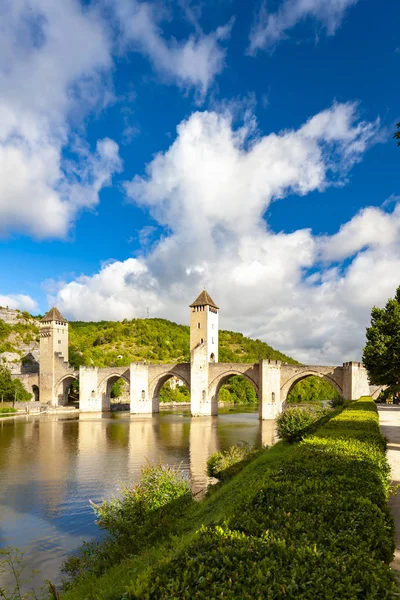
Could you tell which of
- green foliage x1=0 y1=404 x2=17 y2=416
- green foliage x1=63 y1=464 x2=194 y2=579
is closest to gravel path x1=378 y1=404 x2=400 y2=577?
green foliage x1=63 y1=464 x2=194 y2=579

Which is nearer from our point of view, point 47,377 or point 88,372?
point 88,372

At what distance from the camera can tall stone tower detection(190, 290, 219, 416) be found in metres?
44.9

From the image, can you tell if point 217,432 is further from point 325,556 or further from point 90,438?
point 325,556

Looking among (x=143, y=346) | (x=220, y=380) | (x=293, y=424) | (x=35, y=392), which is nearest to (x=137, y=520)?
(x=293, y=424)

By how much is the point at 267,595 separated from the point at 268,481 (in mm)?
3241

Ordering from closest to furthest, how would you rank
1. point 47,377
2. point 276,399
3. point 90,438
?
point 90,438 < point 276,399 < point 47,377

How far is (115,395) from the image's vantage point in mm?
61781

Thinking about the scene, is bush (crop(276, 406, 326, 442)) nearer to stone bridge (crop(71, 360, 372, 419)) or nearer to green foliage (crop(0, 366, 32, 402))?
stone bridge (crop(71, 360, 372, 419))

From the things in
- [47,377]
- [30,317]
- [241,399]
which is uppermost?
[30,317]

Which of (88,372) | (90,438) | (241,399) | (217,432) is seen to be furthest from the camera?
(241,399)

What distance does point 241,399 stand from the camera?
236ft

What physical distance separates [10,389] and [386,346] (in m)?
44.4

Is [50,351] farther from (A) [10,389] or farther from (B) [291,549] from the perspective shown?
(B) [291,549]

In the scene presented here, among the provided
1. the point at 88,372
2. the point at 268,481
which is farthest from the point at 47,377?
the point at 268,481
